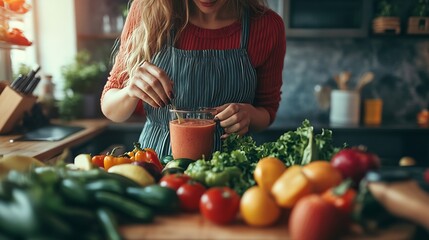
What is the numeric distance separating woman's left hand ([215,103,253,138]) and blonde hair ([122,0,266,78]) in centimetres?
41

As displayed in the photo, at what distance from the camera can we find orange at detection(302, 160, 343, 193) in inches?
37.2

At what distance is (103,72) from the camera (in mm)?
3510

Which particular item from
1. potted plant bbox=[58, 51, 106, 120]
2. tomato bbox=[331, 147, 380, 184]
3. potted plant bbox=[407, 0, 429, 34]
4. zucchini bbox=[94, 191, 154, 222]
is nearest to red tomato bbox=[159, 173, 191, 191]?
zucchini bbox=[94, 191, 154, 222]

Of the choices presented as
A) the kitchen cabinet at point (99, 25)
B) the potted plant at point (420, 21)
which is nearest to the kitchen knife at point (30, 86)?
the kitchen cabinet at point (99, 25)

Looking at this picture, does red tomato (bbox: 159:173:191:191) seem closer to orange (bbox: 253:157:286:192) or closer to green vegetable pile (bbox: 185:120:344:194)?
green vegetable pile (bbox: 185:120:344:194)

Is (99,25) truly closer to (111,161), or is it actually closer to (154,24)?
(154,24)

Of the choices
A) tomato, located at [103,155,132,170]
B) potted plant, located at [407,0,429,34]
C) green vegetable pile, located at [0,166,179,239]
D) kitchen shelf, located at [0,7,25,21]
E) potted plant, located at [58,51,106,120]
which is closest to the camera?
green vegetable pile, located at [0,166,179,239]

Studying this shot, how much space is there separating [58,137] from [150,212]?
1.76 metres

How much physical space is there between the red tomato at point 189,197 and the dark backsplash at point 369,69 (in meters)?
2.72

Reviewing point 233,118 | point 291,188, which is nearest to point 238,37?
point 233,118

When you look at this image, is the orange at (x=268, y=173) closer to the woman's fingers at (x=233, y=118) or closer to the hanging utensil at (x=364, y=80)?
the woman's fingers at (x=233, y=118)

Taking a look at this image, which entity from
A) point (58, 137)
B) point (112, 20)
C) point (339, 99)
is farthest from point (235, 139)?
point (112, 20)

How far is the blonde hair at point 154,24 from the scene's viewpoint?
1697 mm

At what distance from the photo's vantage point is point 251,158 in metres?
1.33
